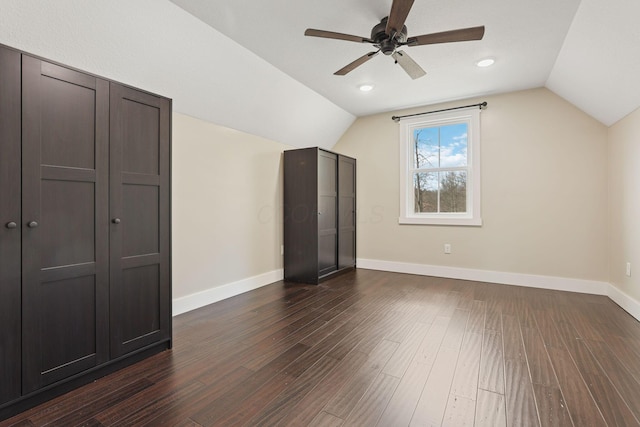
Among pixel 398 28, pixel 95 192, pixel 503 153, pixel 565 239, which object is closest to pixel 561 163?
pixel 503 153

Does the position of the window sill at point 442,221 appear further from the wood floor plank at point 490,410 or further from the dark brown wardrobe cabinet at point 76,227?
the dark brown wardrobe cabinet at point 76,227

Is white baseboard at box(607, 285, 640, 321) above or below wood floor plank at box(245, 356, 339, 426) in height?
above

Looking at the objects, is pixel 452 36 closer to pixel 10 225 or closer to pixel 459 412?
pixel 459 412

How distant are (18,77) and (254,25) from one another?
1637mm

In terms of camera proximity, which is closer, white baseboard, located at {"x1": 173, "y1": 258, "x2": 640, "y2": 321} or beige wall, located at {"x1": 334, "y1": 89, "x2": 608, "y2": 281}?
white baseboard, located at {"x1": 173, "y1": 258, "x2": 640, "y2": 321}

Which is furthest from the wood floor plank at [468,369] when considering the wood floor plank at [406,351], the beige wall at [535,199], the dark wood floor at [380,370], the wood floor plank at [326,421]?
the beige wall at [535,199]

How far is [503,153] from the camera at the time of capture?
4.09 metres

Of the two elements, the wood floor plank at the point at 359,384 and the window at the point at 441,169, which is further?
the window at the point at 441,169

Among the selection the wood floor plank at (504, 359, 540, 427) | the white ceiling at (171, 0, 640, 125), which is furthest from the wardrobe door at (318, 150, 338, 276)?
the wood floor plank at (504, 359, 540, 427)

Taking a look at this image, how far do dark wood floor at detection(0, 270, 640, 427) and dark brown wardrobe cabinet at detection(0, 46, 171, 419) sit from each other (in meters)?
0.22

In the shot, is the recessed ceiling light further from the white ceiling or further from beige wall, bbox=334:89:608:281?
beige wall, bbox=334:89:608:281

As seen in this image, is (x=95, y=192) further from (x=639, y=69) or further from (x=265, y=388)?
(x=639, y=69)

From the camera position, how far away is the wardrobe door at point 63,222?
1.56 meters

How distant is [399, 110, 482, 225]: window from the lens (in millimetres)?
4301
